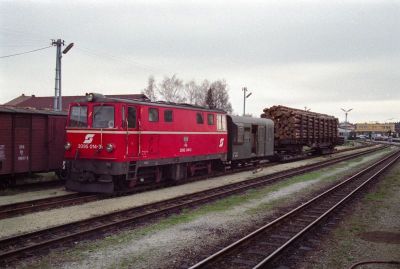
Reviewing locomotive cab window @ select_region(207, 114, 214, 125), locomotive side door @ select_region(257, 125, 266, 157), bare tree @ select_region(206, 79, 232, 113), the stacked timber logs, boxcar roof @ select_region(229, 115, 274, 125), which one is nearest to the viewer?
locomotive cab window @ select_region(207, 114, 214, 125)

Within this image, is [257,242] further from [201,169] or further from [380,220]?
[201,169]

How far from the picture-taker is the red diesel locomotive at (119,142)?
1295cm

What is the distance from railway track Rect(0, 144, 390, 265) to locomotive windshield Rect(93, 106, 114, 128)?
3229 mm

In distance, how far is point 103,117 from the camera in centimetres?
1320

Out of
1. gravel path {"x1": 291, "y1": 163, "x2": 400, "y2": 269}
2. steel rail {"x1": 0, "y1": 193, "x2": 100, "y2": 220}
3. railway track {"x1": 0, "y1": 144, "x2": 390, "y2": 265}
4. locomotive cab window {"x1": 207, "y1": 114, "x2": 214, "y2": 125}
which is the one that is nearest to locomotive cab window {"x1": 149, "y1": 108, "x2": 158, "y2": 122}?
railway track {"x1": 0, "y1": 144, "x2": 390, "y2": 265}

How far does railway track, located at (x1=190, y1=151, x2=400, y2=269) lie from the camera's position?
7.01 metres

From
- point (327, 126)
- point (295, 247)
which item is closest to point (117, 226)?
point (295, 247)

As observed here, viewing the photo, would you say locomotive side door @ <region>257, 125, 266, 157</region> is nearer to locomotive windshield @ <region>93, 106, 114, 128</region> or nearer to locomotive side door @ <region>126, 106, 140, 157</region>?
locomotive side door @ <region>126, 106, 140, 157</region>

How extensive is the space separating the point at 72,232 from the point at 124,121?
4999 millimetres

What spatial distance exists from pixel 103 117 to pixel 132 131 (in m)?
1.06

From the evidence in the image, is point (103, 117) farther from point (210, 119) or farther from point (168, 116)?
point (210, 119)

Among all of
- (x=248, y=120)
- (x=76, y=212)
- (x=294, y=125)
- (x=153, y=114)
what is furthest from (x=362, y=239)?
(x=294, y=125)

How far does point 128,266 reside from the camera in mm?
6809

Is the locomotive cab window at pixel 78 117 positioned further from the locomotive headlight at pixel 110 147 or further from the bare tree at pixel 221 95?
the bare tree at pixel 221 95
